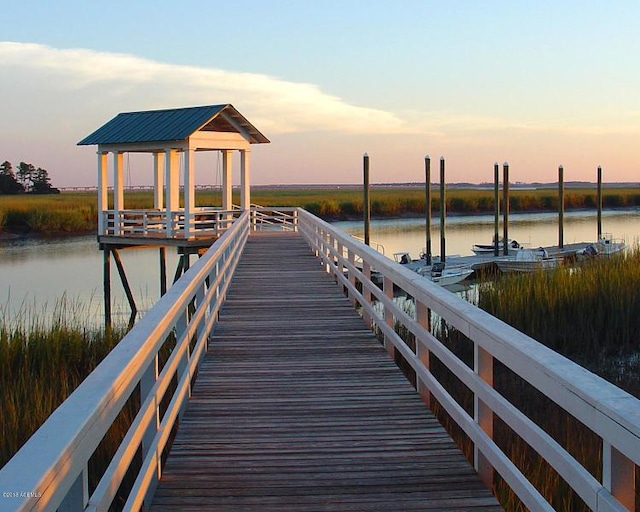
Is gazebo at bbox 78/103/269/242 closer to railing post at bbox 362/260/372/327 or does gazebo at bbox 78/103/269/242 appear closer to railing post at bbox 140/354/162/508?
railing post at bbox 362/260/372/327

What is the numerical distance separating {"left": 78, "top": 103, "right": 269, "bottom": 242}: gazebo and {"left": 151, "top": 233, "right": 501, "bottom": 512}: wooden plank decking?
40.2ft

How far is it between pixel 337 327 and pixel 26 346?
3.58 m

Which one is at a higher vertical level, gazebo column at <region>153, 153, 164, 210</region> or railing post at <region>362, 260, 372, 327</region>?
gazebo column at <region>153, 153, 164, 210</region>

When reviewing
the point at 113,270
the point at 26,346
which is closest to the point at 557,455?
the point at 26,346

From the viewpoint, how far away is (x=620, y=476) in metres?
2.37

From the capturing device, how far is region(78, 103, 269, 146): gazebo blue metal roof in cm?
2031

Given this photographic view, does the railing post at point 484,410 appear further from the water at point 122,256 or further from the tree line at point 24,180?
the tree line at point 24,180

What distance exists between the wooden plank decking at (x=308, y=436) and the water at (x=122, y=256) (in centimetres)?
553

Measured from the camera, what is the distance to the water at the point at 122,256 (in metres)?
22.5

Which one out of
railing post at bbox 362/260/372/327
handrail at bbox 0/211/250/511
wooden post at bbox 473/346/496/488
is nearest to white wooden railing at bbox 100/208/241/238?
railing post at bbox 362/260/372/327

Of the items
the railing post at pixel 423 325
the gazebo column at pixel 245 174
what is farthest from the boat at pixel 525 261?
the railing post at pixel 423 325

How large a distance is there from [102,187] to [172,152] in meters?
2.76

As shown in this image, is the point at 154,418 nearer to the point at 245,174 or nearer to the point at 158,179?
the point at 245,174

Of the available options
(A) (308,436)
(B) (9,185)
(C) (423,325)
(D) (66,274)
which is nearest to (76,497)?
(A) (308,436)
